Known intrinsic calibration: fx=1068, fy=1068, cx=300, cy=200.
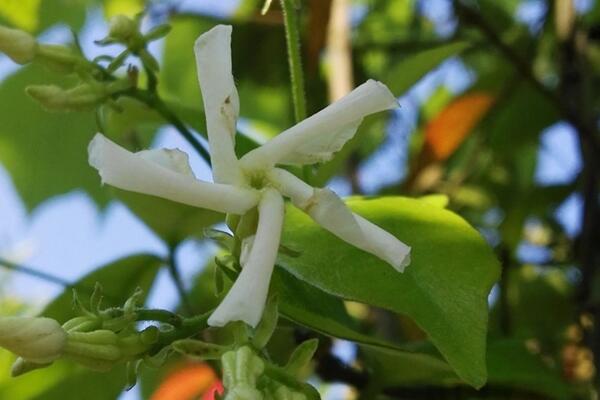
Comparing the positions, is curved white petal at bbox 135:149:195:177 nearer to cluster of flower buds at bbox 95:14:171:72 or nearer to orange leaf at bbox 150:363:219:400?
cluster of flower buds at bbox 95:14:171:72

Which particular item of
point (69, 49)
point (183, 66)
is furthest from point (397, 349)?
point (183, 66)

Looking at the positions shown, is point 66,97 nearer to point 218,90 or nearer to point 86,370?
point 218,90

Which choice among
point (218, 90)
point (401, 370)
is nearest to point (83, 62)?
point (218, 90)

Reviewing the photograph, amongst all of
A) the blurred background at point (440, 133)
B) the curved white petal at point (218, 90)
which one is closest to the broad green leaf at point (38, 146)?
the blurred background at point (440, 133)

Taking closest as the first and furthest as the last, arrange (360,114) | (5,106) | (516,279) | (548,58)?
1. (360,114)
2. (5,106)
3. (516,279)
4. (548,58)

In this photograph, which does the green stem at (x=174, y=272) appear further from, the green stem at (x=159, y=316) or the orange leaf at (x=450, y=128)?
the orange leaf at (x=450, y=128)

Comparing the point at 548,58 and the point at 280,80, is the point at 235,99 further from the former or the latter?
the point at 548,58

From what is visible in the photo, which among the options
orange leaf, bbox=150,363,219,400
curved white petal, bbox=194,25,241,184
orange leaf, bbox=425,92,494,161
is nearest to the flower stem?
curved white petal, bbox=194,25,241,184
